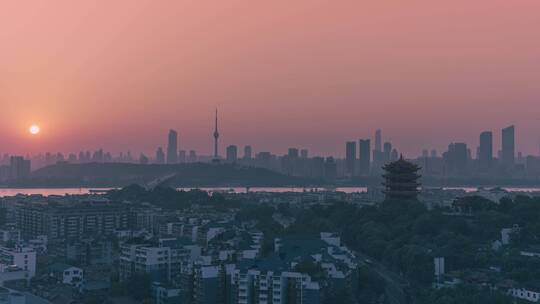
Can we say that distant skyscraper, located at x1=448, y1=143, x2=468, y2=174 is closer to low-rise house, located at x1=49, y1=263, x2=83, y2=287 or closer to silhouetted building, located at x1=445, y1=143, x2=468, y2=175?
silhouetted building, located at x1=445, y1=143, x2=468, y2=175

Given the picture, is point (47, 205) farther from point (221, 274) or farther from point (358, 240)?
point (221, 274)

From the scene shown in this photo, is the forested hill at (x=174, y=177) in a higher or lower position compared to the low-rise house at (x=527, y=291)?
higher

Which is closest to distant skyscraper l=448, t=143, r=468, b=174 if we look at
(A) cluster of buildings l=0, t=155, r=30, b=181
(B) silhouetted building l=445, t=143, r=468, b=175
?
(B) silhouetted building l=445, t=143, r=468, b=175

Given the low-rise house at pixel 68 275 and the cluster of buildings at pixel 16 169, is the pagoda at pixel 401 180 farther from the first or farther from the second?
the cluster of buildings at pixel 16 169

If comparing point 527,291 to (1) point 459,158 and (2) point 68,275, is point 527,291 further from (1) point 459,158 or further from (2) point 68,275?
(1) point 459,158

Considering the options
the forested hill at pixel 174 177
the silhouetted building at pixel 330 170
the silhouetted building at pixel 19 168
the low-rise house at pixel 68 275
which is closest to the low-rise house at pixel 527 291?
the low-rise house at pixel 68 275

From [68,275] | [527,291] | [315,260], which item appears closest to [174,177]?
[68,275]

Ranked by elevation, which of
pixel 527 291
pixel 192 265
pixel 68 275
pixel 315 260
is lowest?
pixel 68 275

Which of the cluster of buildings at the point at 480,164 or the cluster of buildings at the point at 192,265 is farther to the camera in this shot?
the cluster of buildings at the point at 480,164

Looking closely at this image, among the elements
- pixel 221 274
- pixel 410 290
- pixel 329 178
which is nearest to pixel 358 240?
pixel 410 290
